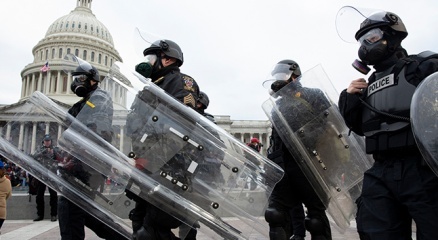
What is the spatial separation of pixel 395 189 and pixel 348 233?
13.3 ft

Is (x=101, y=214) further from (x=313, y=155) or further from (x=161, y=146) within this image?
(x=313, y=155)

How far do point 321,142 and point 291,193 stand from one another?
29.5 inches

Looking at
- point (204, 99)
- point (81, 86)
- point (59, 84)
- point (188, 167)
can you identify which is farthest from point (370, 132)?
point (59, 84)

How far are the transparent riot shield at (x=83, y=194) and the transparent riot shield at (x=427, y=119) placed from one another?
2.51 meters

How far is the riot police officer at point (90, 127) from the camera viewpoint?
3023mm

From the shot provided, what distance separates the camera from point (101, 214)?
361 cm

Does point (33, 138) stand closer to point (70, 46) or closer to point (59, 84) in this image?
point (59, 84)

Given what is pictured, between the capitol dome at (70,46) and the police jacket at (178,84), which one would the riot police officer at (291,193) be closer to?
the police jacket at (178,84)

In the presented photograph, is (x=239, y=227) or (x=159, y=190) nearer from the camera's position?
(x=159, y=190)

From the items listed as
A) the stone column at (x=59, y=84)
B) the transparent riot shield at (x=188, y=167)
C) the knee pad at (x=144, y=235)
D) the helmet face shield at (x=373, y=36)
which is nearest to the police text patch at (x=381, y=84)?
the helmet face shield at (x=373, y=36)

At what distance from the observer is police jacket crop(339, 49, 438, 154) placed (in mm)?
2260

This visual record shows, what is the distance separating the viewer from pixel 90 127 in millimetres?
2986

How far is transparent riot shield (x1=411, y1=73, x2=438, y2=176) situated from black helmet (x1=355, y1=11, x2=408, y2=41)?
2.15 feet

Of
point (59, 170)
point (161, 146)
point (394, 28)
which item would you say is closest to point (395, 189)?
point (394, 28)
